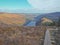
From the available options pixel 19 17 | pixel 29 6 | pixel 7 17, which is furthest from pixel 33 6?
pixel 7 17

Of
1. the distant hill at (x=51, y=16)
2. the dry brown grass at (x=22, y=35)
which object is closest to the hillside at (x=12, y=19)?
the dry brown grass at (x=22, y=35)

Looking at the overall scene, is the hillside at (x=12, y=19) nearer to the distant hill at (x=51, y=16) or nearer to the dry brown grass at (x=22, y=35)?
the dry brown grass at (x=22, y=35)

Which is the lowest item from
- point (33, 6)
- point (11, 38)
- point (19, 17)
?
point (11, 38)

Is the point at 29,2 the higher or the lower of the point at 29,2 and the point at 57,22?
the higher

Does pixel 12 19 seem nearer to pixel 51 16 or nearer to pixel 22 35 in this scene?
pixel 22 35

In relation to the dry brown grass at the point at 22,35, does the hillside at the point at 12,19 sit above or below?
above

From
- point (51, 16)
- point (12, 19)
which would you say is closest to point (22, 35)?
point (12, 19)

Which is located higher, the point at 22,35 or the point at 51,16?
the point at 51,16

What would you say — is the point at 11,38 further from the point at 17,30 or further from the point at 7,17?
the point at 7,17
